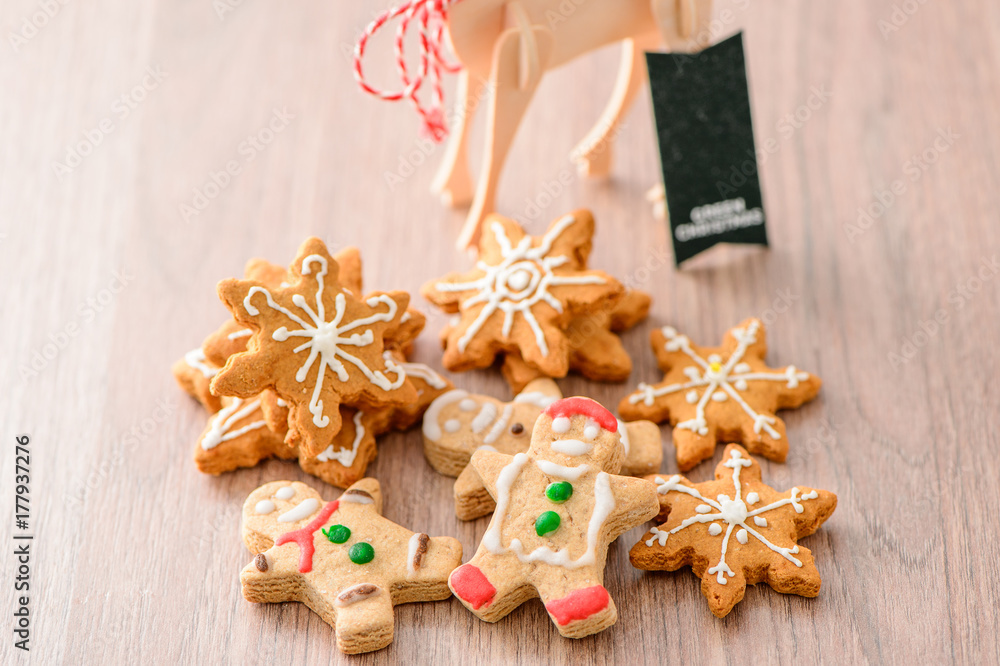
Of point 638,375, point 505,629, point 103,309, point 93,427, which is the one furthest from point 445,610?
point 103,309

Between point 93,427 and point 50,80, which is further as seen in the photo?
point 50,80

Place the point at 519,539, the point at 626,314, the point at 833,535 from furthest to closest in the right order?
the point at 626,314
the point at 833,535
the point at 519,539

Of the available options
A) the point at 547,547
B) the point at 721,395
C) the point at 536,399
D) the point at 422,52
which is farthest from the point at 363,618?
the point at 422,52

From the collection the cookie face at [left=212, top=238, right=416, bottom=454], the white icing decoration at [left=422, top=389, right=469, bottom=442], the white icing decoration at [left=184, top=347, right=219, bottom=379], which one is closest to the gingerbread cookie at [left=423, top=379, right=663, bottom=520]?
the white icing decoration at [left=422, top=389, right=469, bottom=442]

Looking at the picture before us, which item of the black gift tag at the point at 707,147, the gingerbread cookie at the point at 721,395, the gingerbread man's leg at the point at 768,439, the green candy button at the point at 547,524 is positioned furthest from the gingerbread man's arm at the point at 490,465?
the black gift tag at the point at 707,147

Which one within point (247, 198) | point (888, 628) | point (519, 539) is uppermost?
point (247, 198)

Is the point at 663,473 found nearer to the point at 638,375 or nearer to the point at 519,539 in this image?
the point at 638,375

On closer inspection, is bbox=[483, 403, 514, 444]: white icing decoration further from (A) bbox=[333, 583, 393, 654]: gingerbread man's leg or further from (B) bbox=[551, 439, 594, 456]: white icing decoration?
(A) bbox=[333, 583, 393, 654]: gingerbread man's leg

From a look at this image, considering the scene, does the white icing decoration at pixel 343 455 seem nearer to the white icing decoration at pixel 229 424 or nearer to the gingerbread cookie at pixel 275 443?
the gingerbread cookie at pixel 275 443
